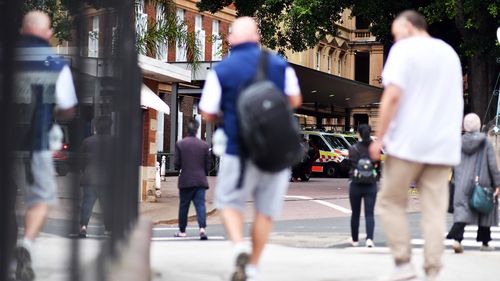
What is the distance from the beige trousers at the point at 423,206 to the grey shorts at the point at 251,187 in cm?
101

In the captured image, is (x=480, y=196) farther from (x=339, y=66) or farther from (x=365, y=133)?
(x=339, y=66)

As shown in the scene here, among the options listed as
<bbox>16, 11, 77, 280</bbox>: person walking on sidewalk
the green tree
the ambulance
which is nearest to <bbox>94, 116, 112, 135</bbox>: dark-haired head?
<bbox>16, 11, 77, 280</bbox>: person walking on sidewalk

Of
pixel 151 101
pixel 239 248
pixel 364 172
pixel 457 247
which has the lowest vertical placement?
pixel 457 247

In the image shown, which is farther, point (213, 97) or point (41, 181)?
point (213, 97)

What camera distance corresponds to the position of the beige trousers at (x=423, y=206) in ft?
23.3

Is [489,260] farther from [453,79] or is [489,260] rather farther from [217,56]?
[217,56]

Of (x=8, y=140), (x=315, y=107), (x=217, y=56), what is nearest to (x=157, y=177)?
(x=8, y=140)

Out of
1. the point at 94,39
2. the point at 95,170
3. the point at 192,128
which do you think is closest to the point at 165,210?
the point at 192,128

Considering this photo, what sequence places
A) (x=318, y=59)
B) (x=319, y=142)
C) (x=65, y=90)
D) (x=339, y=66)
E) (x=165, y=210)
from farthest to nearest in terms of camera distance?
(x=339, y=66)
(x=318, y=59)
(x=319, y=142)
(x=165, y=210)
(x=65, y=90)

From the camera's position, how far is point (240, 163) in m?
6.38

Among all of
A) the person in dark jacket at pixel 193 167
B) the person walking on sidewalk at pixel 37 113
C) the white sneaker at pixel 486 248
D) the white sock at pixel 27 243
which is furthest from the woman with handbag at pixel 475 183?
the white sock at pixel 27 243

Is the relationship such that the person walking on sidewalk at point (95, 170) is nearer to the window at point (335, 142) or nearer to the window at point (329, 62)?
the window at point (335, 142)

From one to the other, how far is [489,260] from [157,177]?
1539 centimetres

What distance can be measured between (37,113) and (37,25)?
250mm
